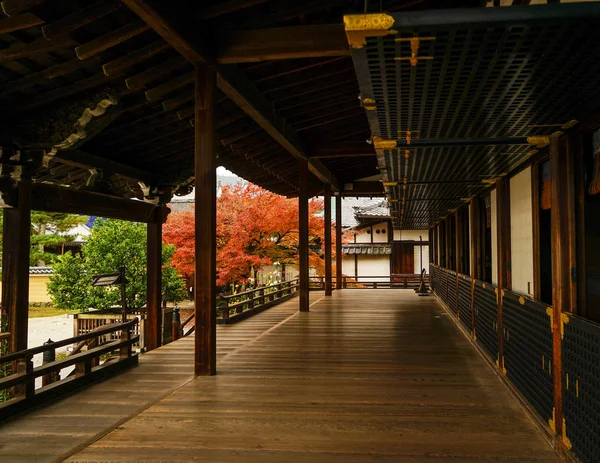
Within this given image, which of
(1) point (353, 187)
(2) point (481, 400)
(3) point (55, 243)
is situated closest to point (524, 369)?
(2) point (481, 400)

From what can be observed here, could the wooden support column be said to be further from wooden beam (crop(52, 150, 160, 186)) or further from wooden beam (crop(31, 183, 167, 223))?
wooden beam (crop(52, 150, 160, 186))

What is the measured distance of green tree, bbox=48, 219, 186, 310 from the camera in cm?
1545

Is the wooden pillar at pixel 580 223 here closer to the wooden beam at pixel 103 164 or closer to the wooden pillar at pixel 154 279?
the wooden beam at pixel 103 164

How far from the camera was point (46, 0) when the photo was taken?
3994mm

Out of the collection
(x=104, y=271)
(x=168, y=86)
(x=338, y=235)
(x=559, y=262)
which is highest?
(x=168, y=86)

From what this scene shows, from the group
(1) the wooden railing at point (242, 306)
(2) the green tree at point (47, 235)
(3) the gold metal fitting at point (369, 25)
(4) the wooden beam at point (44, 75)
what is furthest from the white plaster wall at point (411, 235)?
(3) the gold metal fitting at point (369, 25)

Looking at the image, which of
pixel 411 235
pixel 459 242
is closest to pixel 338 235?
pixel 459 242

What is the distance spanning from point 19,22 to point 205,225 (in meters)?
2.36

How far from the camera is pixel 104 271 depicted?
15.5 metres

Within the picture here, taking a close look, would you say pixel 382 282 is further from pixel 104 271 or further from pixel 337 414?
pixel 337 414

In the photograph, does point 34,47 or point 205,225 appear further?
point 205,225

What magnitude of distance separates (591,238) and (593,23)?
1.62m

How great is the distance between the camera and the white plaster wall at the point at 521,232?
4465 mm

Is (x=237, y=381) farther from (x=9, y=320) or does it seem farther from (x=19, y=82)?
(x=19, y=82)
